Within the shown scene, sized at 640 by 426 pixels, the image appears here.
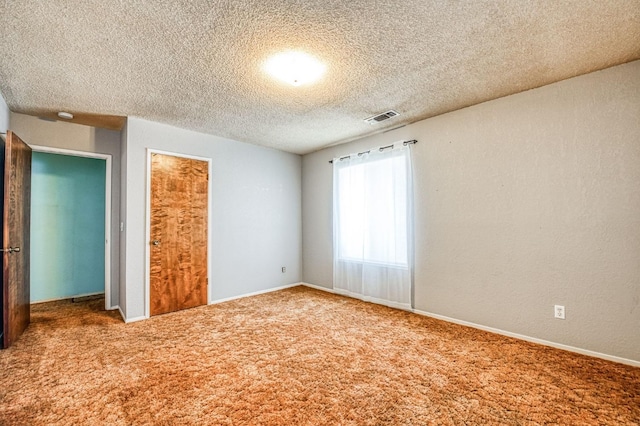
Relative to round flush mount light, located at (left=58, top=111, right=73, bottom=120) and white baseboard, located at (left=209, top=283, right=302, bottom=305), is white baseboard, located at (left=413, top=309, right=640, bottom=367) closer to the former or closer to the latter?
white baseboard, located at (left=209, top=283, right=302, bottom=305)

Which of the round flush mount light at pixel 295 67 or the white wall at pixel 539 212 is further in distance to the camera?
the white wall at pixel 539 212

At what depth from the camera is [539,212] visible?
2773 mm

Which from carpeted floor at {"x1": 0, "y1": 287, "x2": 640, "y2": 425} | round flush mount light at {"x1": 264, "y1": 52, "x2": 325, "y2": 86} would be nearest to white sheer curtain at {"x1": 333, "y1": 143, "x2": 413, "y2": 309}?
carpeted floor at {"x1": 0, "y1": 287, "x2": 640, "y2": 425}

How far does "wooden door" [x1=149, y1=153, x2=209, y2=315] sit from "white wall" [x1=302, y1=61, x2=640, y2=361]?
9.70ft

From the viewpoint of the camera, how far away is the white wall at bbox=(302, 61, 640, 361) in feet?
7.80

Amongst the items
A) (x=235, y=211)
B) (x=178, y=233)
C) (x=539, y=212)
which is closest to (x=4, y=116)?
(x=178, y=233)

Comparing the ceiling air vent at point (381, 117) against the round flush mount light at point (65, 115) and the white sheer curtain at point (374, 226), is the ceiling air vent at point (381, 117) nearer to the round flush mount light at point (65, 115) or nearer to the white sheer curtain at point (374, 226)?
the white sheer curtain at point (374, 226)

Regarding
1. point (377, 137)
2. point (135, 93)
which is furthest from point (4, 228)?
point (377, 137)

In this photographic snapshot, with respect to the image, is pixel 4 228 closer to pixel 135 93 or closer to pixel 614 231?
pixel 135 93

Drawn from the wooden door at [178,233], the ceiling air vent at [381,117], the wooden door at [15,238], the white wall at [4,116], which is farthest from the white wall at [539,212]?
the white wall at [4,116]

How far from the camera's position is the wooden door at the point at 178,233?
3680 millimetres

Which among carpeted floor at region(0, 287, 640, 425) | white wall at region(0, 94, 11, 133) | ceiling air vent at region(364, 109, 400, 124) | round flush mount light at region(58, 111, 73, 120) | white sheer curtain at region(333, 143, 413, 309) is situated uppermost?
round flush mount light at region(58, 111, 73, 120)

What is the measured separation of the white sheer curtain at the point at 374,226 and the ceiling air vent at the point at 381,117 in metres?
0.47

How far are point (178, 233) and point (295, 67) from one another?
107 inches
